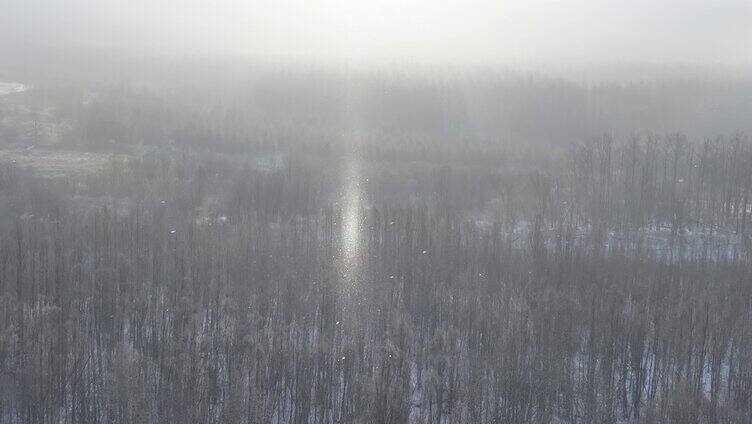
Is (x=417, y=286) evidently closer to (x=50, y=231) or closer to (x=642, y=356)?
(x=642, y=356)

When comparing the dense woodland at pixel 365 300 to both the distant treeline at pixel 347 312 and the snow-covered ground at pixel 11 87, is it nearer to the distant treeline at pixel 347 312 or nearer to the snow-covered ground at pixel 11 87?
the distant treeline at pixel 347 312

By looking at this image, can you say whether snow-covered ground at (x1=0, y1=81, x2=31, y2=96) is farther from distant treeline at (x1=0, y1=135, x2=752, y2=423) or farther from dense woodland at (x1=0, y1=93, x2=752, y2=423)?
distant treeline at (x1=0, y1=135, x2=752, y2=423)

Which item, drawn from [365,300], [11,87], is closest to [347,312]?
[365,300]

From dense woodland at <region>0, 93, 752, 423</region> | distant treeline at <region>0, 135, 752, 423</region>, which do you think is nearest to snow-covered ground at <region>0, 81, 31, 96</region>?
dense woodland at <region>0, 93, 752, 423</region>

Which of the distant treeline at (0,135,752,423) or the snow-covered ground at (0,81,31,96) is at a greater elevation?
the snow-covered ground at (0,81,31,96)

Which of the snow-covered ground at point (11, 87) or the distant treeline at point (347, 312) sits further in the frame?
the snow-covered ground at point (11, 87)

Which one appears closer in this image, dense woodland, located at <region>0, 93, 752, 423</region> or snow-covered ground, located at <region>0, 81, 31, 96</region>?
dense woodland, located at <region>0, 93, 752, 423</region>

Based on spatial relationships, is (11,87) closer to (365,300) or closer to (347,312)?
(365,300)

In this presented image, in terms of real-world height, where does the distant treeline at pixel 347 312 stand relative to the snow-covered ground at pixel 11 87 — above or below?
below

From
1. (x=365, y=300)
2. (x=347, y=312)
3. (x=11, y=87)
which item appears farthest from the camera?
(x=11, y=87)

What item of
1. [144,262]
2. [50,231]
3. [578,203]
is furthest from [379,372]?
[578,203]

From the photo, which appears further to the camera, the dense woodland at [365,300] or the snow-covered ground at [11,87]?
the snow-covered ground at [11,87]

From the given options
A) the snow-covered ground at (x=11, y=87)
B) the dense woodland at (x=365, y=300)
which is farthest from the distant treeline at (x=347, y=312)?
the snow-covered ground at (x=11, y=87)
